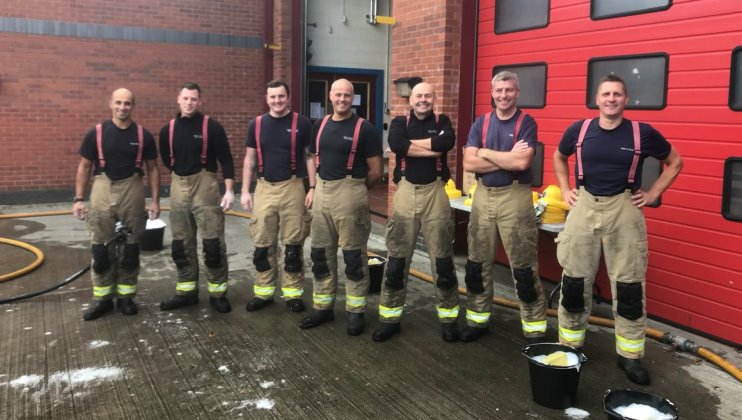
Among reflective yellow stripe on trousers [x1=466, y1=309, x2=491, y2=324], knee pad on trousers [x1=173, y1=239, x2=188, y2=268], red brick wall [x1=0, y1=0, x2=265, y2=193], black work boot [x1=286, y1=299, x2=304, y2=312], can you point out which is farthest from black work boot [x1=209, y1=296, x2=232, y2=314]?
red brick wall [x1=0, y1=0, x2=265, y2=193]

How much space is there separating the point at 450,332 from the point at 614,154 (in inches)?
69.1

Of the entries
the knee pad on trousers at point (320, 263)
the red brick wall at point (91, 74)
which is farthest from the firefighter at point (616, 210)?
the red brick wall at point (91, 74)

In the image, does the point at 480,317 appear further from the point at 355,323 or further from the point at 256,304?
the point at 256,304

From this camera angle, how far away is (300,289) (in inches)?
210

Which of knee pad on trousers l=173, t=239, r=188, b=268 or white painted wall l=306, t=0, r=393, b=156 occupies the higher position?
white painted wall l=306, t=0, r=393, b=156

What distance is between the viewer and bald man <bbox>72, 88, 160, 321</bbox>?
500 cm

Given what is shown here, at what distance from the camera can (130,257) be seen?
204 inches

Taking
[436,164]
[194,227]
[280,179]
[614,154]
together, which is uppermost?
[614,154]

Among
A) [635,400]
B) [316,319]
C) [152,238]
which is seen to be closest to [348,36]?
[152,238]

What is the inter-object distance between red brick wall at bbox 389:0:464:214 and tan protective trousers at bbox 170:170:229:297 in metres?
2.80

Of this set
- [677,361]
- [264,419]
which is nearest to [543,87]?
[677,361]

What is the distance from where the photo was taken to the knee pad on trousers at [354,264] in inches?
193

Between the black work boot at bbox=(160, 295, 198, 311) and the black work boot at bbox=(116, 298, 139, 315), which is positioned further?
the black work boot at bbox=(160, 295, 198, 311)

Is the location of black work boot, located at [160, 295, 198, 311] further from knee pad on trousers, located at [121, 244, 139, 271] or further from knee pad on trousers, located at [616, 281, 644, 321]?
knee pad on trousers, located at [616, 281, 644, 321]
